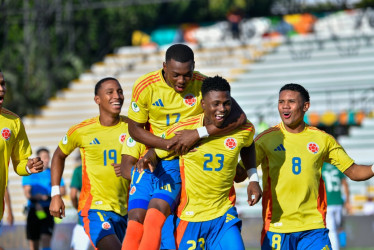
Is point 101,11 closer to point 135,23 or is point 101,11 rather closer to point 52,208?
point 135,23

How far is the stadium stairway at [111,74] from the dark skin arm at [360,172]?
16926mm

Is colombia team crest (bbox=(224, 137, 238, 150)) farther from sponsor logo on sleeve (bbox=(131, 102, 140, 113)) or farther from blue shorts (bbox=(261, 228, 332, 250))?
blue shorts (bbox=(261, 228, 332, 250))

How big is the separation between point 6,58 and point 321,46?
10.3 meters

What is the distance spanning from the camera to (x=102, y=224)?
8297 mm

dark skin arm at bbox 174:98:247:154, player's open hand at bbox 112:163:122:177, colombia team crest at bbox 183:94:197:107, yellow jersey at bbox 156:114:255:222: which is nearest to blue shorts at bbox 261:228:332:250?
yellow jersey at bbox 156:114:255:222

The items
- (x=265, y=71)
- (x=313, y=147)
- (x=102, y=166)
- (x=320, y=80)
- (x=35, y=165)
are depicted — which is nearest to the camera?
(x=35, y=165)

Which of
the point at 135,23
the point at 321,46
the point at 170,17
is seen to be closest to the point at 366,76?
the point at 321,46

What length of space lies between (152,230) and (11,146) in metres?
1.93

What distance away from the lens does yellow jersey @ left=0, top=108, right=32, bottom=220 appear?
7.62 m

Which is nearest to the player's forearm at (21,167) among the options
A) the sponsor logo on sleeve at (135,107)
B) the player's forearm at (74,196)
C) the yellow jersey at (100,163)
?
the yellow jersey at (100,163)

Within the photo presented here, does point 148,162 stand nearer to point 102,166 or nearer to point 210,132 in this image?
point 210,132

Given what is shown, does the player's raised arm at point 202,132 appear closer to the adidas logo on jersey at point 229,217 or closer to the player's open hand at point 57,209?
the adidas logo on jersey at point 229,217

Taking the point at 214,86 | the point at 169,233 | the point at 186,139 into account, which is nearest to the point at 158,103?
the point at 186,139

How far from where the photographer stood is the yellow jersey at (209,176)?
273 inches
